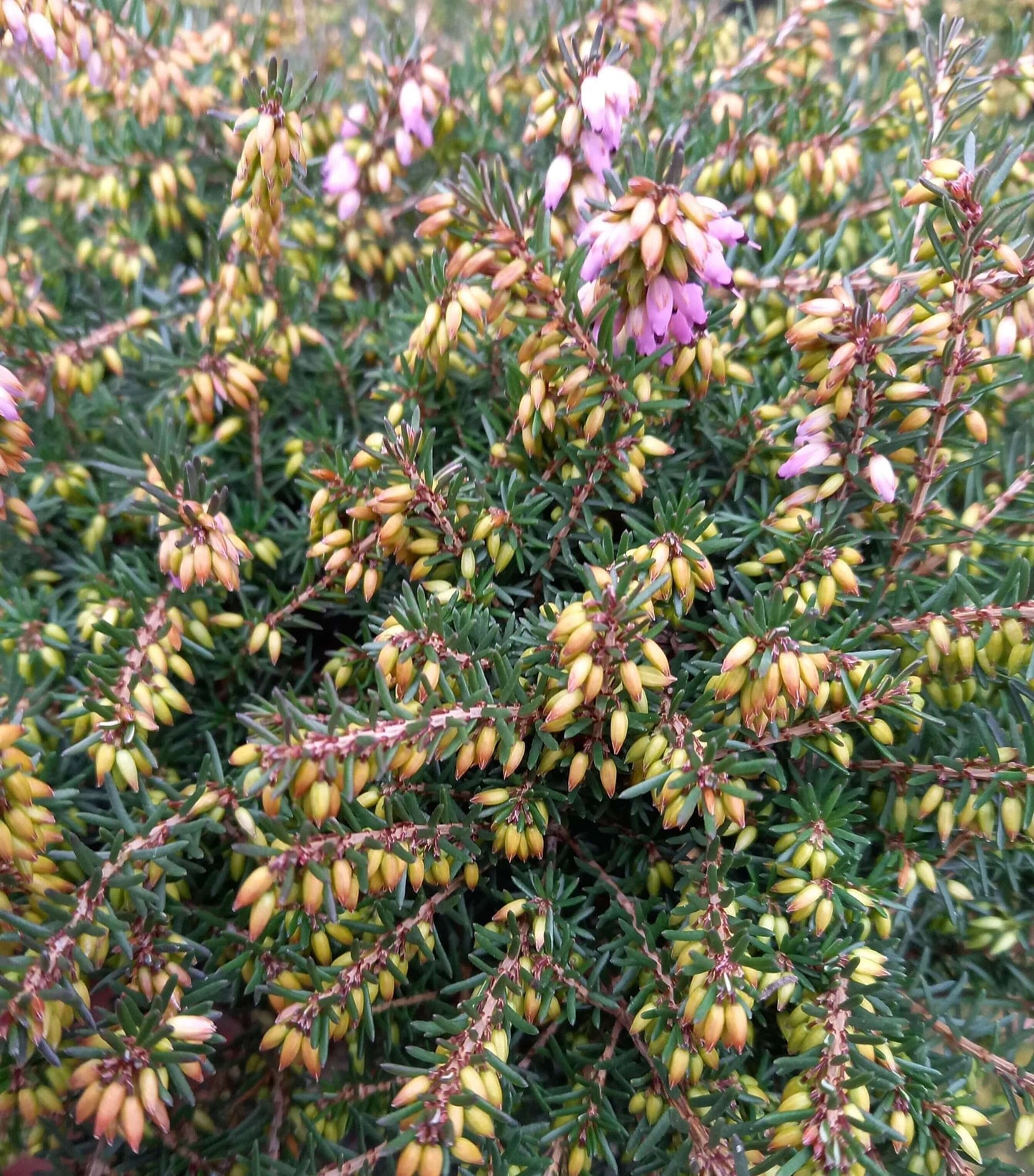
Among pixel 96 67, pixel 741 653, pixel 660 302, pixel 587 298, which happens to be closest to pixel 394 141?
pixel 96 67

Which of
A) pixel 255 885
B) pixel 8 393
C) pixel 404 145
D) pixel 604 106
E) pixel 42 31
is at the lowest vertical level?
pixel 255 885

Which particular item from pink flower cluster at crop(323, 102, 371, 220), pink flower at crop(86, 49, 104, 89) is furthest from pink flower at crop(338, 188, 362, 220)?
pink flower at crop(86, 49, 104, 89)

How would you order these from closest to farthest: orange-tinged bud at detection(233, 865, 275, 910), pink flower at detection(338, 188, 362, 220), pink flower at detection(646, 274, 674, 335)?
orange-tinged bud at detection(233, 865, 275, 910)
pink flower at detection(646, 274, 674, 335)
pink flower at detection(338, 188, 362, 220)

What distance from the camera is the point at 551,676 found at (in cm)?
98

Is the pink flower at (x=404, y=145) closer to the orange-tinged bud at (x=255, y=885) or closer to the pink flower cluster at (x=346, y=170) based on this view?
the pink flower cluster at (x=346, y=170)

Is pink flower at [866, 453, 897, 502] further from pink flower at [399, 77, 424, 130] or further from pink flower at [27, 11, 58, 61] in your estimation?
pink flower at [27, 11, 58, 61]

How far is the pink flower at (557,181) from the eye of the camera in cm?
120

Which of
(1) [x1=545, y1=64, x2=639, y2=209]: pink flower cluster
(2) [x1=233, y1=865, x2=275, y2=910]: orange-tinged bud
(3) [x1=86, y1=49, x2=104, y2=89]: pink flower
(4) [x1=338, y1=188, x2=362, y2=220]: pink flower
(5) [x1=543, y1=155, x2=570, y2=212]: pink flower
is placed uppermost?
(3) [x1=86, y1=49, x2=104, y2=89]: pink flower

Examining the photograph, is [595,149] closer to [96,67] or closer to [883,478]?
[883,478]

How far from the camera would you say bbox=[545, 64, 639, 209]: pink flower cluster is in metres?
1.12

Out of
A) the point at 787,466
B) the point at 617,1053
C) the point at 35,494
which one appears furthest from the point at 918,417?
the point at 35,494

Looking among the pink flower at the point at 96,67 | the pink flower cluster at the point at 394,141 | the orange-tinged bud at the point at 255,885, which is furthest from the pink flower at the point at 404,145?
the orange-tinged bud at the point at 255,885

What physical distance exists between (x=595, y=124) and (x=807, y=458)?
0.54 meters

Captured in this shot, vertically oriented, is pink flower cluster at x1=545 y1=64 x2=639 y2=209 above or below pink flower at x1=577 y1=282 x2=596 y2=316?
above
